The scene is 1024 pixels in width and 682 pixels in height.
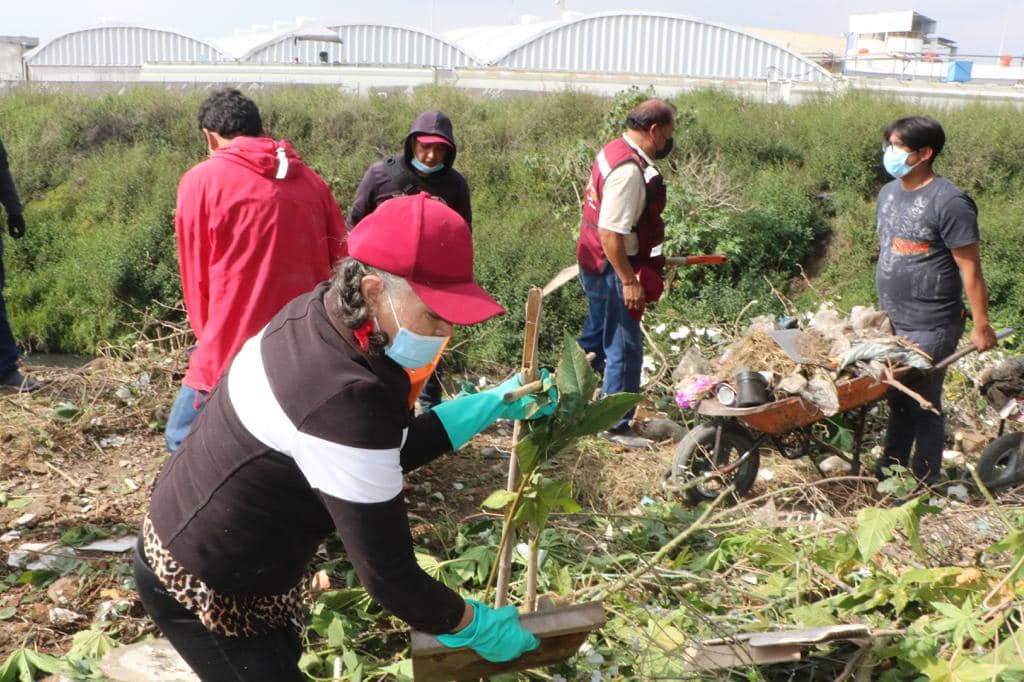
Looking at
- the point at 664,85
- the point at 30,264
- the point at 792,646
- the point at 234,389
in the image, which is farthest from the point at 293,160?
the point at 664,85

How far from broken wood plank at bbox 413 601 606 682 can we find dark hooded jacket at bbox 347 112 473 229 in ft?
9.56

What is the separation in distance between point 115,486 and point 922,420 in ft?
12.9

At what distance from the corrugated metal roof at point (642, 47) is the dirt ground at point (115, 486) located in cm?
1841

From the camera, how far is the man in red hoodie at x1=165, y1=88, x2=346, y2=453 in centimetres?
337

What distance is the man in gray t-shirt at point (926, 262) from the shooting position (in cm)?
399

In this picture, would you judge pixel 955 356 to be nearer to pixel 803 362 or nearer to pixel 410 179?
pixel 803 362

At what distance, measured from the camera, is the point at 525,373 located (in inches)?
87.7

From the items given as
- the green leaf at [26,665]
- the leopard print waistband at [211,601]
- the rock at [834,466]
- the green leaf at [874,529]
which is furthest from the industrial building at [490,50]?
the leopard print waistband at [211,601]

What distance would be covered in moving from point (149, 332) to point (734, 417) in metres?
7.20

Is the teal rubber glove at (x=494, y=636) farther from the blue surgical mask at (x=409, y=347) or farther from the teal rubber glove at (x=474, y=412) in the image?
the blue surgical mask at (x=409, y=347)

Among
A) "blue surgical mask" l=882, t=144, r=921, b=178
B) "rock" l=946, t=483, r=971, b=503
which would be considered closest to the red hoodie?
"blue surgical mask" l=882, t=144, r=921, b=178

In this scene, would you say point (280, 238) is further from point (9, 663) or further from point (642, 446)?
point (642, 446)

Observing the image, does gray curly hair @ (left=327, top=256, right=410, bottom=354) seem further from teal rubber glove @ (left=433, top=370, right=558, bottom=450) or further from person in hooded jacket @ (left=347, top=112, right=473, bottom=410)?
person in hooded jacket @ (left=347, top=112, right=473, bottom=410)

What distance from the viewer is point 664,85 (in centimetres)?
1545
